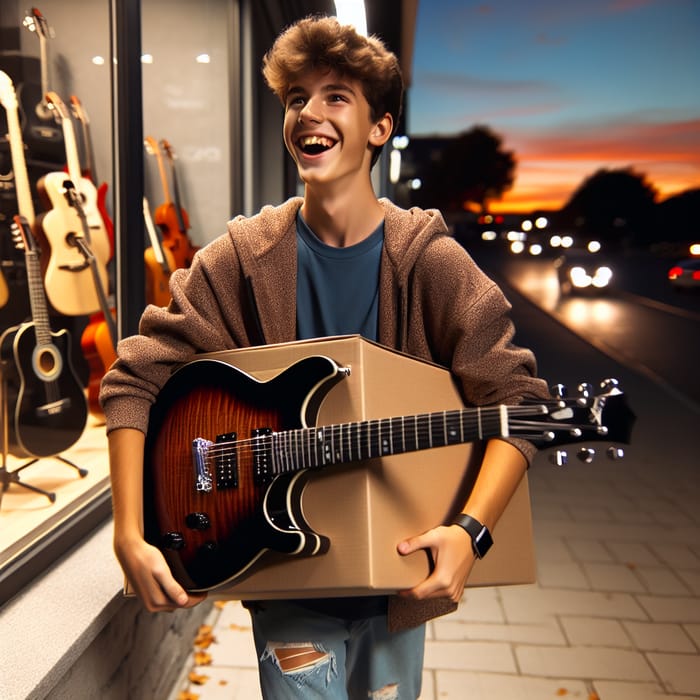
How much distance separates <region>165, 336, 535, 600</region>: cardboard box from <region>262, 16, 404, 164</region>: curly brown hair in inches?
19.8

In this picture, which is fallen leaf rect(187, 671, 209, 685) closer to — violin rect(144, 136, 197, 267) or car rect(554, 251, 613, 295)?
violin rect(144, 136, 197, 267)

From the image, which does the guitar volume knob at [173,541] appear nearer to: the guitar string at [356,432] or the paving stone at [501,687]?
the guitar string at [356,432]

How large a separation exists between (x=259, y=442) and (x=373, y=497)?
0.21 m

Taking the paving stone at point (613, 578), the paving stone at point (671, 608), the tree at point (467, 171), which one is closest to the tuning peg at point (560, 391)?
the paving stone at point (671, 608)

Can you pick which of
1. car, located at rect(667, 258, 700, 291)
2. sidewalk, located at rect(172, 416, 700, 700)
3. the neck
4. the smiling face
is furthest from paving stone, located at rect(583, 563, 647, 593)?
the smiling face

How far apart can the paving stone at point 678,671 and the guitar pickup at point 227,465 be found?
2.28 m

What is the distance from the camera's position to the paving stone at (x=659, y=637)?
298 centimetres

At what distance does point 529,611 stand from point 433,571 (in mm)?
2349

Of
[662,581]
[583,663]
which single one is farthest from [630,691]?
[662,581]

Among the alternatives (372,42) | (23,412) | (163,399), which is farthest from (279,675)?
(23,412)

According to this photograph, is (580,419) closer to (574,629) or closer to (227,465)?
(227,465)

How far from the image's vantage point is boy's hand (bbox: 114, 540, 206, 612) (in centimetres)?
118

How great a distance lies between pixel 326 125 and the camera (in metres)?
1.29

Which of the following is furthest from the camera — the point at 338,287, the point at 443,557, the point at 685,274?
the point at 685,274
